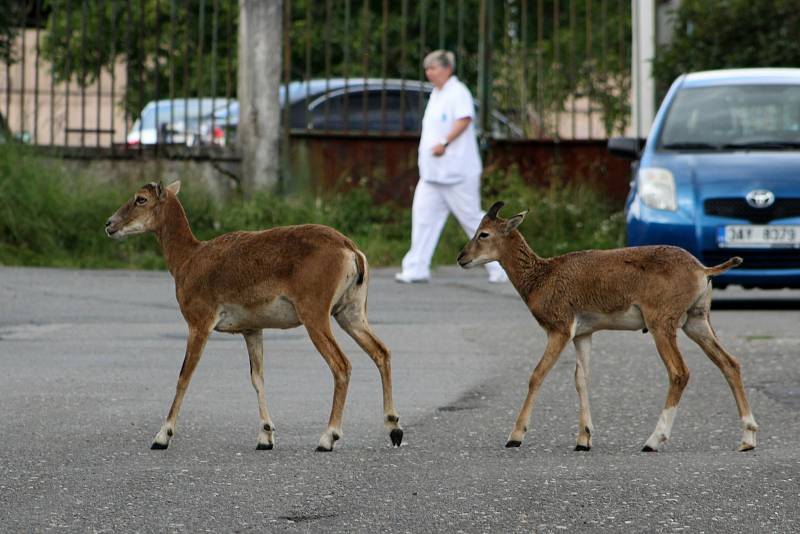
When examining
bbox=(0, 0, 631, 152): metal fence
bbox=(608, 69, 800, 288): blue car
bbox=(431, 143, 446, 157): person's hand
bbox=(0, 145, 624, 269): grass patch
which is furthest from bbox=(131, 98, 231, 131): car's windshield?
bbox=(608, 69, 800, 288): blue car

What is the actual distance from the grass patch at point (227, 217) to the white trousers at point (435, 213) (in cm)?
215

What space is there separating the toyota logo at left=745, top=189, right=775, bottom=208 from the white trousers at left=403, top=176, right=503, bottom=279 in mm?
3259

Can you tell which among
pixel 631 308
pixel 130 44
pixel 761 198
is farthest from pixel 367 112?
pixel 631 308

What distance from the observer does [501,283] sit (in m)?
16.8

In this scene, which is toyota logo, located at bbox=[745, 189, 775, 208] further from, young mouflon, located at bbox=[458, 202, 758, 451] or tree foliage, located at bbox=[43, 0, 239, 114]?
tree foliage, located at bbox=[43, 0, 239, 114]

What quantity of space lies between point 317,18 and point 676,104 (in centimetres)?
1881

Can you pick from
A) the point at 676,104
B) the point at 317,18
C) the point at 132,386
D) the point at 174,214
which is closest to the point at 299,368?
the point at 132,386

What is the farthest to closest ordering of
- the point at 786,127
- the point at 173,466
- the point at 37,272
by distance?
the point at 37,272
the point at 786,127
the point at 173,466

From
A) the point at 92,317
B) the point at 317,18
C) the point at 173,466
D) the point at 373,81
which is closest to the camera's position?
the point at 173,466

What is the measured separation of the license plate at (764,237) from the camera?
13.5 meters

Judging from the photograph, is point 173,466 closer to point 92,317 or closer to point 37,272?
point 92,317

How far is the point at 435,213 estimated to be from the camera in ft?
53.8

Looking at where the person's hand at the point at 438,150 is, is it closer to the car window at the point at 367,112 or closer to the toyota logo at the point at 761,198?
the toyota logo at the point at 761,198

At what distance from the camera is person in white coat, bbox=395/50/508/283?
639 inches
